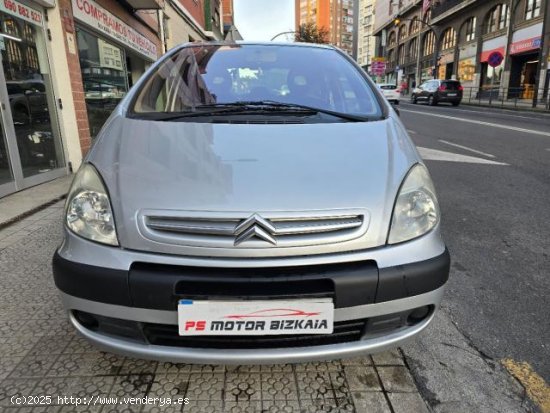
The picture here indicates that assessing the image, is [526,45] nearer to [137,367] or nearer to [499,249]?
[499,249]

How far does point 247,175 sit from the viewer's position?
1.63 metres

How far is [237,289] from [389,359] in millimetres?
937

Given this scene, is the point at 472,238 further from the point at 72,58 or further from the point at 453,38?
the point at 453,38

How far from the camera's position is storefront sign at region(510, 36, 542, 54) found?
79.9 ft

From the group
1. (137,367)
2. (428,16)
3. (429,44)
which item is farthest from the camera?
(429,44)

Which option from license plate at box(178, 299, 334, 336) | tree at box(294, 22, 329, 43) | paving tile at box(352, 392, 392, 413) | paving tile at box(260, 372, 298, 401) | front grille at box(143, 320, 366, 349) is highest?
tree at box(294, 22, 329, 43)

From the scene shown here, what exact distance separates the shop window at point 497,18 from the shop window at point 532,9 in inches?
75.4

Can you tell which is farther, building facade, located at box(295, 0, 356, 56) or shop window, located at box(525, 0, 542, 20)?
building facade, located at box(295, 0, 356, 56)

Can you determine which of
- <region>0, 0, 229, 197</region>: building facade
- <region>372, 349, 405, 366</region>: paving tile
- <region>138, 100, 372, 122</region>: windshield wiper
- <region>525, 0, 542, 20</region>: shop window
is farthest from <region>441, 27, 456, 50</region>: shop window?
<region>372, 349, 405, 366</region>: paving tile

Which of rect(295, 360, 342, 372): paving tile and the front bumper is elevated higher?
the front bumper

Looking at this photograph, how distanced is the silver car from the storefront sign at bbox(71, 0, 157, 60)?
594cm

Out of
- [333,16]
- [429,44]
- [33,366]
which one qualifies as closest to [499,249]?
[33,366]

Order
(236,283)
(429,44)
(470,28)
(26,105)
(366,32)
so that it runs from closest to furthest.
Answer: (236,283) → (26,105) → (470,28) → (429,44) → (366,32)

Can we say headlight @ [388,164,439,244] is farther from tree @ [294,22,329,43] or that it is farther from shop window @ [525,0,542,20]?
tree @ [294,22,329,43]
